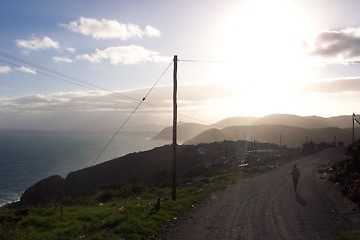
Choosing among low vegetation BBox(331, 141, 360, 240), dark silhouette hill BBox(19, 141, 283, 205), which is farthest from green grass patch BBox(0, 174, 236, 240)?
dark silhouette hill BBox(19, 141, 283, 205)

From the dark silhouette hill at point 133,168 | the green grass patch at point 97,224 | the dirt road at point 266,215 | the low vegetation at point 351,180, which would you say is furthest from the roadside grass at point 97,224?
the dark silhouette hill at point 133,168

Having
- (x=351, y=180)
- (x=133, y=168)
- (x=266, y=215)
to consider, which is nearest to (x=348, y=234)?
(x=266, y=215)

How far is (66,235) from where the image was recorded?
545 inches

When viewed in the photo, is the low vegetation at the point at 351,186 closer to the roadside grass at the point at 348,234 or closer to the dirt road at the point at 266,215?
the roadside grass at the point at 348,234

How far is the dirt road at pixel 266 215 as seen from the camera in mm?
14164

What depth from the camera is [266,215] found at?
17.6 m

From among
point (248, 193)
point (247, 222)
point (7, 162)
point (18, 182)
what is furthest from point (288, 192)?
point (7, 162)

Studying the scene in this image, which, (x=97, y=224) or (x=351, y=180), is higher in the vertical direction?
(x=351, y=180)

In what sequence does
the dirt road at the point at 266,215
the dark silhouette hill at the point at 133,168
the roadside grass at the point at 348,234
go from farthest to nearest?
the dark silhouette hill at the point at 133,168
the dirt road at the point at 266,215
the roadside grass at the point at 348,234

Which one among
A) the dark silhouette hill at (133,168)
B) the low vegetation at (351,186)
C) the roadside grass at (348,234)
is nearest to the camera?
the roadside grass at (348,234)

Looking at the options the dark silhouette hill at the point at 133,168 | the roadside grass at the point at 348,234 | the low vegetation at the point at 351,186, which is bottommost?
the dark silhouette hill at the point at 133,168

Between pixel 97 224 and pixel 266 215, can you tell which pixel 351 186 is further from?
pixel 97 224

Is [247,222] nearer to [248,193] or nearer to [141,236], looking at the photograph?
[141,236]

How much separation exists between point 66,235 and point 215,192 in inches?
554
